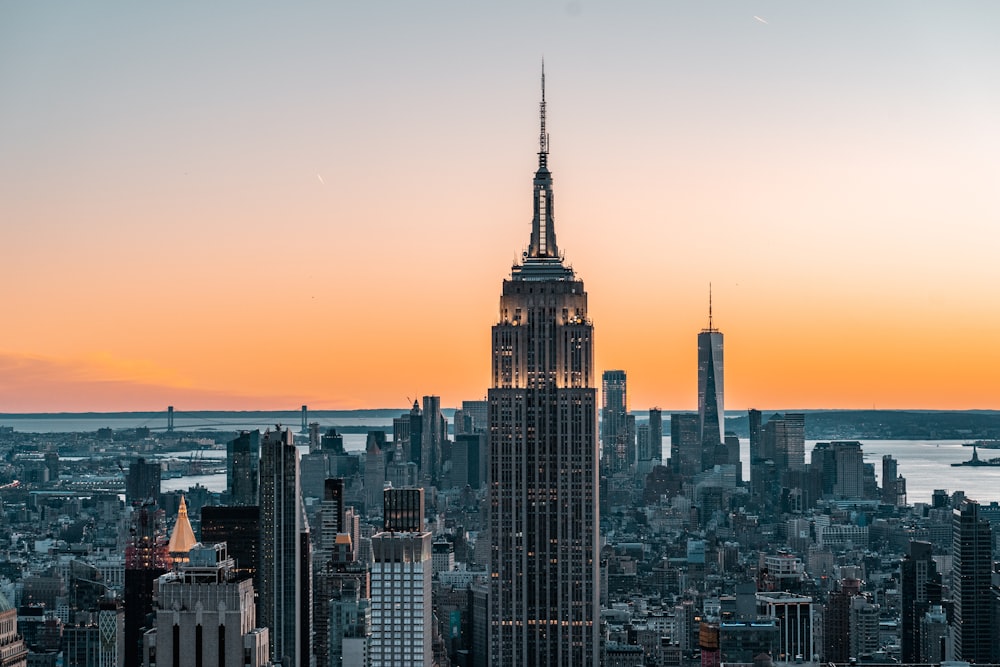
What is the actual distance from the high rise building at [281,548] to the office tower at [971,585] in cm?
1733

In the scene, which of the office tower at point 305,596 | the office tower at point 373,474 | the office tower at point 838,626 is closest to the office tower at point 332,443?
the office tower at point 373,474

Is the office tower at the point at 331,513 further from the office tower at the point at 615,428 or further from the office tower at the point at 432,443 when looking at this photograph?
the office tower at the point at 615,428

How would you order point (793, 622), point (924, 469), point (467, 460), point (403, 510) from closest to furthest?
point (403, 510)
point (793, 622)
point (467, 460)
point (924, 469)

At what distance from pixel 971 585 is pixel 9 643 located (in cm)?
2735

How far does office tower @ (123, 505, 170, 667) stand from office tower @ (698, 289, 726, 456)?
84.9ft

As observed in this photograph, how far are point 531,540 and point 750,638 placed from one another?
8329 millimetres

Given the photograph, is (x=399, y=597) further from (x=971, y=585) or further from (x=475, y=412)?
(x=475, y=412)

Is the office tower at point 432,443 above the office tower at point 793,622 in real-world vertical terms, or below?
above

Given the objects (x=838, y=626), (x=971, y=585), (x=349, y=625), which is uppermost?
(x=971, y=585)

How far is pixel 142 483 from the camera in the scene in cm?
7419

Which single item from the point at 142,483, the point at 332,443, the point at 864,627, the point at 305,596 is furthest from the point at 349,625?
the point at 332,443

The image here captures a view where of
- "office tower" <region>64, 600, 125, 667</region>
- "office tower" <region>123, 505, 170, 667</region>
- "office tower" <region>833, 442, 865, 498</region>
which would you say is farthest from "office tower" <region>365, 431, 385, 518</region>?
"office tower" <region>833, 442, 865, 498</region>

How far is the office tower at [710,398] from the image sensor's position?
77500 millimetres

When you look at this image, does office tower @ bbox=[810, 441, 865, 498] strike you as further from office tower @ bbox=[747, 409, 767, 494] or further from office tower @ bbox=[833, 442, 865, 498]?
office tower @ bbox=[747, 409, 767, 494]
